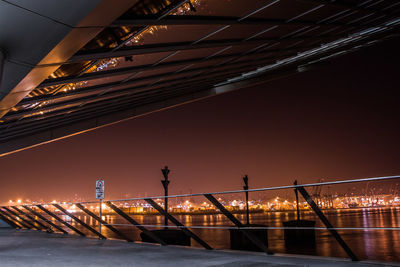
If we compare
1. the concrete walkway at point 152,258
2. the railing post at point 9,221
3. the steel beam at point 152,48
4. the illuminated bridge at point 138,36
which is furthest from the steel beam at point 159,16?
the railing post at point 9,221

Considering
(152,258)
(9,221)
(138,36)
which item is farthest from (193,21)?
(9,221)

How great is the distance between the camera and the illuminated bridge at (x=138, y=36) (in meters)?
4.60

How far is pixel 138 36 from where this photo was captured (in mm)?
7801

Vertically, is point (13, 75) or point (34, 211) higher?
point (13, 75)

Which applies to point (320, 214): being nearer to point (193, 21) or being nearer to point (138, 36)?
point (193, 21)

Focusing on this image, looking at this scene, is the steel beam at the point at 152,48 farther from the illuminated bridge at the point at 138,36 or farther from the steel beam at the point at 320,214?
the steel beam at the point at 320,214

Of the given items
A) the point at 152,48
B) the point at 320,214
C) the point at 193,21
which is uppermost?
the point at 193,21

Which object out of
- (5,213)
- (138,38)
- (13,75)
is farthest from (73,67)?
(5,213)

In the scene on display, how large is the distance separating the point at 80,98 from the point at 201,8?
304 inches

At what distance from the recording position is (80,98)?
13.5 meters

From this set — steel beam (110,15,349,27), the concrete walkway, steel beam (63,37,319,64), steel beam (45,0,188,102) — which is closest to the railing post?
the concrete walkway

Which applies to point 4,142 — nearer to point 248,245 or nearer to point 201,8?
point 248,245

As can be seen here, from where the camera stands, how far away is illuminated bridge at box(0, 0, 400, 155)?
4602 millimetres

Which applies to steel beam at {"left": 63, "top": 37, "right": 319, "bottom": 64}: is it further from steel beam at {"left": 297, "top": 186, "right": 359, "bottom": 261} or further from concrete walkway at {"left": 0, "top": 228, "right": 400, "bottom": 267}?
steel beam at {"left": 297, "top": 186, "right": 359, "bottom": 261}
